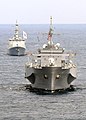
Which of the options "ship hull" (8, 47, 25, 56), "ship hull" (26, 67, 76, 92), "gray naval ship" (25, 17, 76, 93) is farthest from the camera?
"ship hull" (8, 47, 25, 56)

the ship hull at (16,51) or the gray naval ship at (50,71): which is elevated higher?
the gray naval ship at (50,71)

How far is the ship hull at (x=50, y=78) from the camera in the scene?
7962 centimetres

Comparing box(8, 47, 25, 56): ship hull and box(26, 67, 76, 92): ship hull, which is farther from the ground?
box(26, 67, 76, 92): ship hull

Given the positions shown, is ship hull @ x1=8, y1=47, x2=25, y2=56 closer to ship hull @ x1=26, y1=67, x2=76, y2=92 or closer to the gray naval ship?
the gray naval ship

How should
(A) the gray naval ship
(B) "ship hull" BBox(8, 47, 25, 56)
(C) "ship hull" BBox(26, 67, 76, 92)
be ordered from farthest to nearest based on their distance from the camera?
(B) "ship hull" BBox(8, 47, 25, 56) → (A) the gray naval ship → (C) "ship hull" BBox(26, 67, 76, 92)

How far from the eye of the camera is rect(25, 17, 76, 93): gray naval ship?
7994 cm

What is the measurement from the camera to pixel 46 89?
3169 inches

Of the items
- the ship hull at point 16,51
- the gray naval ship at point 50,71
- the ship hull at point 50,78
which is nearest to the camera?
the ship hull at point 50,78

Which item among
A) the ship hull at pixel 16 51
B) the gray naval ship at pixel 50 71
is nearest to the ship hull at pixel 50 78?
the gray naval ship at pixel 50 71

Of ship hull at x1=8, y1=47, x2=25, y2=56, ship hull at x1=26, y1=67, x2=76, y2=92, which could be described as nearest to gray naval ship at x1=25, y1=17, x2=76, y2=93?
ship hull at x1=26, y1=67, x2=76, y2=92

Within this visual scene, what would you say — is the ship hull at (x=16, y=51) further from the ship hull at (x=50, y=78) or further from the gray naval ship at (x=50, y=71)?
the ship hull at (x=50, y=78)

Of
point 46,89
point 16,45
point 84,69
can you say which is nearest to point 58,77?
point 46,89

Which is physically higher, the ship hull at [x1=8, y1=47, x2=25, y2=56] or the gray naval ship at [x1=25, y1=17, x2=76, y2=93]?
the gray naval ship at [x1=25, y1=17, x2=76, y2=93]

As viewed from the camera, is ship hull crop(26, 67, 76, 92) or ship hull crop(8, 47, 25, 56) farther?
ship hull crop(8, 47, 25, 56)
